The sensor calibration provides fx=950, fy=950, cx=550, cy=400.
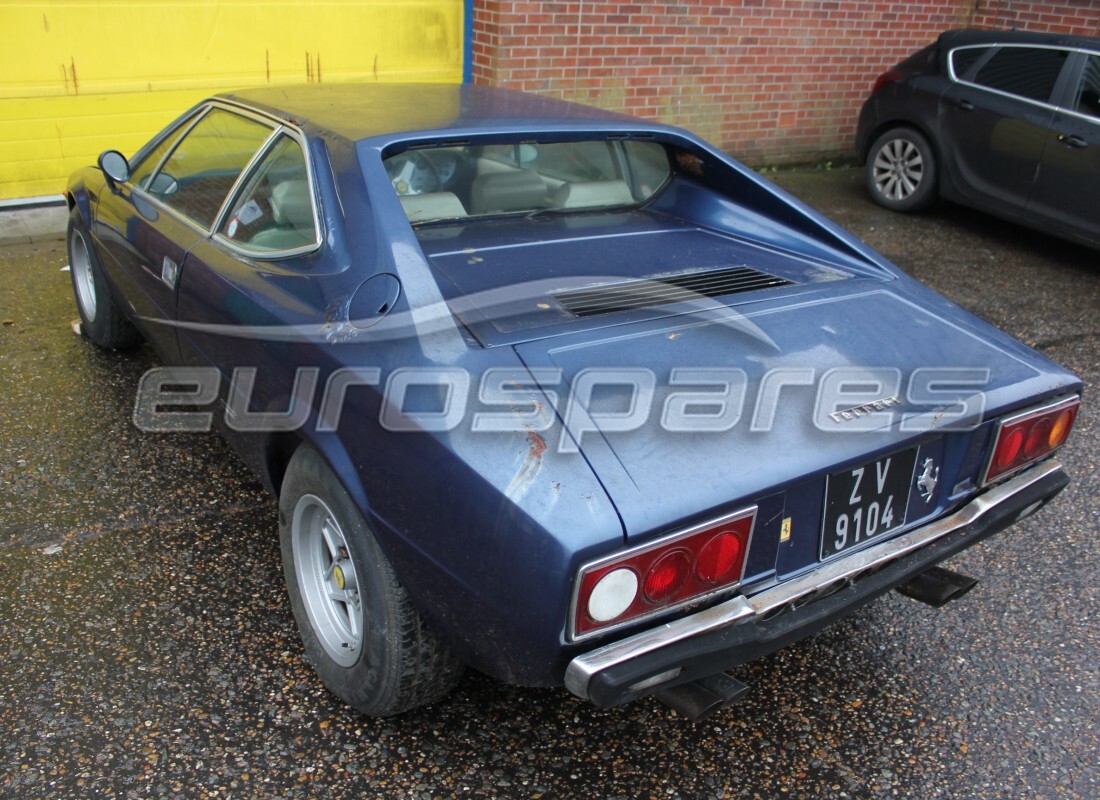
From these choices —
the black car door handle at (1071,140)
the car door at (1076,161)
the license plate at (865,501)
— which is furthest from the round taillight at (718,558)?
the black car door handle at (1071,140)

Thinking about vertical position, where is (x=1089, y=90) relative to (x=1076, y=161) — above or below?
above

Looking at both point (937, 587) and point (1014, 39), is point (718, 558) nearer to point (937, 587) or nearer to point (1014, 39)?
point (937, 587)

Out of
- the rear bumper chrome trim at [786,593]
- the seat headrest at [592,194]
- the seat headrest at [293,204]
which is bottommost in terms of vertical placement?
the rear bumper chrome trim at [786,593]

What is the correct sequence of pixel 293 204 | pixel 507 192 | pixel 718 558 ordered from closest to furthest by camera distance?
pixel 718 558
pixel 293 204
pixel 507 192

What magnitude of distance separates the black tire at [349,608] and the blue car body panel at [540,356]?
0.30ft

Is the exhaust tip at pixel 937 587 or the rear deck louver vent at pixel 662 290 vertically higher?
the rear deck louver vent at pixel 662 290

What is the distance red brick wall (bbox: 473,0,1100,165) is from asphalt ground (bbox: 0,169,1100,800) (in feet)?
15.6

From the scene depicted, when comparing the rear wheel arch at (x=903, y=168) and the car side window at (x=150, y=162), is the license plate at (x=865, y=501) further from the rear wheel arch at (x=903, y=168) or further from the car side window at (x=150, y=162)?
the rear wheel arch at (x=903, y=168)

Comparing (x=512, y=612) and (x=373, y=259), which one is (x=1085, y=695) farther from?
(x=373, y=259)

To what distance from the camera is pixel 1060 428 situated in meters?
2.71

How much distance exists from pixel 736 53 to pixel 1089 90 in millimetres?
2923

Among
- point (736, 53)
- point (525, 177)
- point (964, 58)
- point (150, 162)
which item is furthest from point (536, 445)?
point (736, 53)

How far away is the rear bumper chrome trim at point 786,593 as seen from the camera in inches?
76.4

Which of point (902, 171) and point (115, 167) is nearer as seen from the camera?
point (115, 167)
